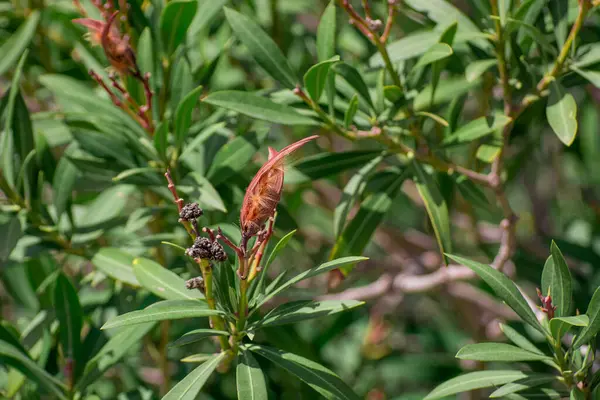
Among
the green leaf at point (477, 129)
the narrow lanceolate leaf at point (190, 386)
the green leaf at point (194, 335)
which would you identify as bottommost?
the narrow lanceolate leaf at point (190, 386)

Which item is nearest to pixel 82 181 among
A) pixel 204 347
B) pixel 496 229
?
pixel 204 347

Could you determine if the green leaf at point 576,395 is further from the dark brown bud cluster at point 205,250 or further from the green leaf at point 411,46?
the green leaf at point 411,46

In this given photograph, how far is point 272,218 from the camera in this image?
1.05 metres

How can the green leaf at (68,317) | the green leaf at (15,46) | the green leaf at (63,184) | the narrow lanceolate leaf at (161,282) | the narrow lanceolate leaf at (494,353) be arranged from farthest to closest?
the green leaf at (15,46) < the green leaf at (63,184) < the green leaf at (68,317) < the narrow lanceolate leaf at (161,282) < the narrow lanceolate leaf at (494,353)

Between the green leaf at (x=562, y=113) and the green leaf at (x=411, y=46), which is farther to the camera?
the green leaf at (x=411, y=46)

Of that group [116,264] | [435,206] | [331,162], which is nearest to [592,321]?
[435,206]

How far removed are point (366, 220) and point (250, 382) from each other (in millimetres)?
501

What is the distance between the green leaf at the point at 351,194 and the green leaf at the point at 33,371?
1.95ft

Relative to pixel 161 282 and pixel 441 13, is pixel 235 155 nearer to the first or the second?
pixel 161 282

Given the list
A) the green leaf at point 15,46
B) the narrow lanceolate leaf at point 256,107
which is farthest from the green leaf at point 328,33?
the green leaf at point 15,46

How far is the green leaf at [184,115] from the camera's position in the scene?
130cm

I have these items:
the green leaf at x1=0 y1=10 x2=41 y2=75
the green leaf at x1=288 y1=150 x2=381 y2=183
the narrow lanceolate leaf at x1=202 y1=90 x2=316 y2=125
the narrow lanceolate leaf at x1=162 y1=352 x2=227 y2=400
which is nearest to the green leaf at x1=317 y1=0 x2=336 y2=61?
the narrow lanceolate leaf at x1=202 y1=90 x2=316 y2=125

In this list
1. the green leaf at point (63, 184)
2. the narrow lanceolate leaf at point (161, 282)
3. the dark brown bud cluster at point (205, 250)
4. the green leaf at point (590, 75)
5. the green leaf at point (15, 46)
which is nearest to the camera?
the dark brown bud cluster at point (205, 250)

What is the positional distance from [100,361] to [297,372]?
1.47 feet
